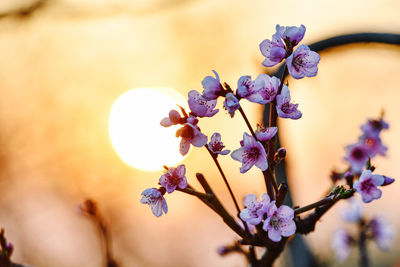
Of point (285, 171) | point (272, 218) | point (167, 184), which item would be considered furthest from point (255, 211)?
point (285, 171)

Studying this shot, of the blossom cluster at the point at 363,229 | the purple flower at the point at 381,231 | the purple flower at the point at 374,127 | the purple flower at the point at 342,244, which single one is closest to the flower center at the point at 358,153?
the purple flower at the point at 374,127

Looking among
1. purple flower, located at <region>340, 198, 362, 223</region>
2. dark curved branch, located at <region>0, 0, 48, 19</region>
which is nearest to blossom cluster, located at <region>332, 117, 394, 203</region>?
purple flower, located at <region>340, 198, 362, 223</region>

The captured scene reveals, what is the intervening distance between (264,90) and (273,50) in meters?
0.12

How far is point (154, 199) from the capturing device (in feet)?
3.83

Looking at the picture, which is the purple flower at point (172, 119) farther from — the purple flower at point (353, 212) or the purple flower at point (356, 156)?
the purple flower at point (353, 212)

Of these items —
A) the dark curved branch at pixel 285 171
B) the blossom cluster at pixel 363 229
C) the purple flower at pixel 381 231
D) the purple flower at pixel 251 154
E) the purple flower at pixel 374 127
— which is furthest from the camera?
the purple flower at pixel 381 231

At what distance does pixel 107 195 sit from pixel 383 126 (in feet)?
22.5

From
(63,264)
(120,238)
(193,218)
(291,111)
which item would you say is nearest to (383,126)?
(291,111)

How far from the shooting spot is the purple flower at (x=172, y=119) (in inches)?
43.9

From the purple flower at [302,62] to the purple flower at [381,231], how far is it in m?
3.11

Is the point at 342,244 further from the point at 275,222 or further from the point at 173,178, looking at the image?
the point at 173,178

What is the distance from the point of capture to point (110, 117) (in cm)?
789

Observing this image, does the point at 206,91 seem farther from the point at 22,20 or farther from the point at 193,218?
the point at 193,218

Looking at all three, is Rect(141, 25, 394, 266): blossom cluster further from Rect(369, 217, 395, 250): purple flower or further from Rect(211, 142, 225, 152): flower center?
Rect(369, 217, 395, 250): purple flower
